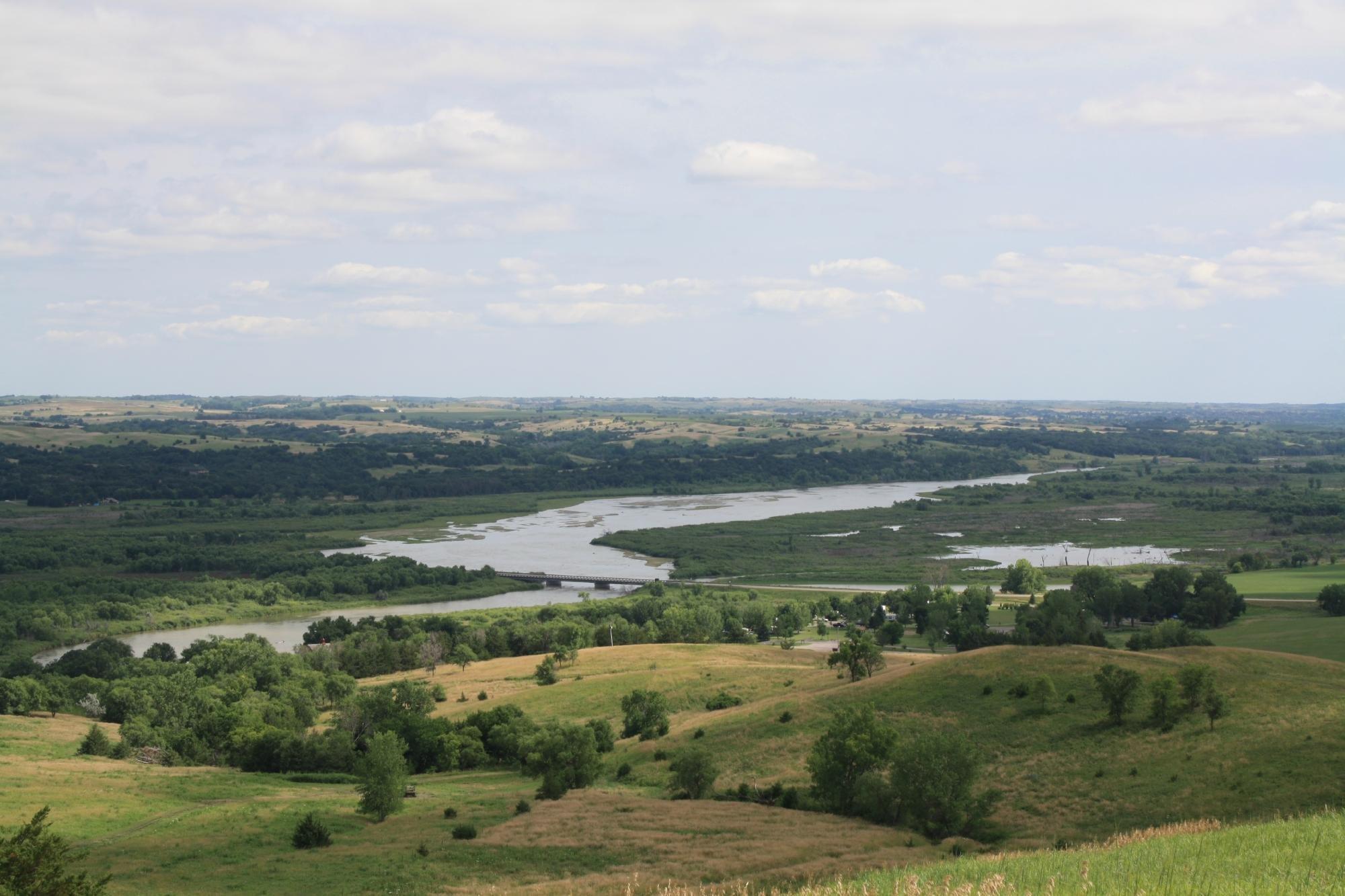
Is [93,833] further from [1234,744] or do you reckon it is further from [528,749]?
[1234,744]

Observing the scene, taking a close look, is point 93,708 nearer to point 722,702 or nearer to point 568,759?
point 568,759

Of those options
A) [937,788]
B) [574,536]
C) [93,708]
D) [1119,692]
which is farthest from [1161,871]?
[574,536]

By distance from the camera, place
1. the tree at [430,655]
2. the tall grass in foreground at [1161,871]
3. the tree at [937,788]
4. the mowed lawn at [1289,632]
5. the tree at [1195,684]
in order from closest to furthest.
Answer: the tall grass in foreground at [1161,871]
the tree at [937,788]
the tree at [1195,684]
the mowed lawn at [1289,632]
the tree at [430,655]

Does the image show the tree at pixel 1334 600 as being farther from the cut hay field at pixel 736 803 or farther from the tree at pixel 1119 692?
the tree at pixel 1119 692

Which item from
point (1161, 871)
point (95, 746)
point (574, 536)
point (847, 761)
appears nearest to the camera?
point (1161, 871)

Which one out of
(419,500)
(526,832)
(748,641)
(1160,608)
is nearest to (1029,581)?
(1160,608)

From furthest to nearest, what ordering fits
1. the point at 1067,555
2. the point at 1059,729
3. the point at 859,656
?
the point at 1067,555, the point at 859,656, the point at 1059,729

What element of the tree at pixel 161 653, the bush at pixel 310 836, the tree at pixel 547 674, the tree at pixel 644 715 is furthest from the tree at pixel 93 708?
the bush at pixel 310 836
